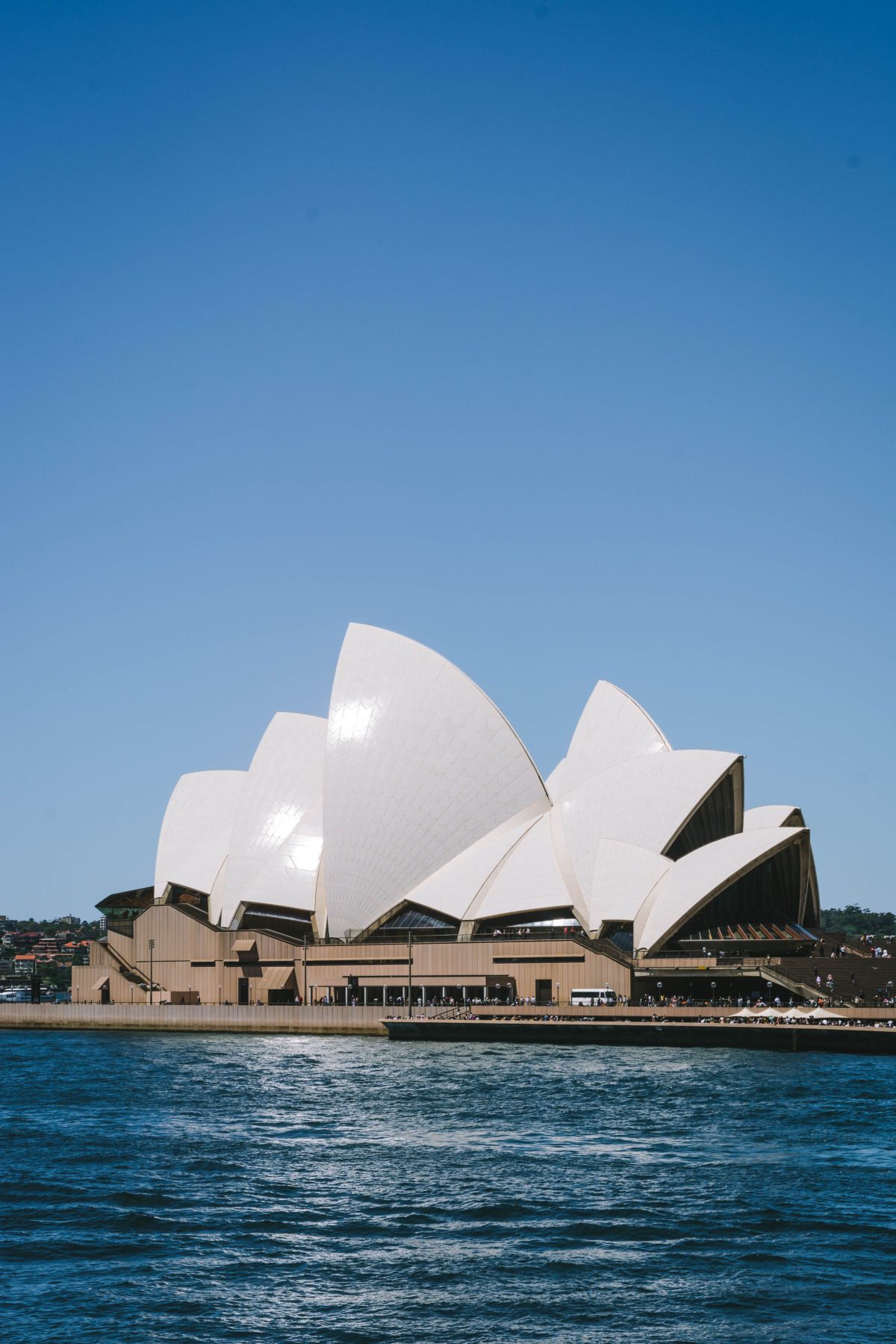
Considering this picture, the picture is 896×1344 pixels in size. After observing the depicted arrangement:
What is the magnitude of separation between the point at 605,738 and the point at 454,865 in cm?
1160

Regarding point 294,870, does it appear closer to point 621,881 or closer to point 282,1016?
point 282,1016

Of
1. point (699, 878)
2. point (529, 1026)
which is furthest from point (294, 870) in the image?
point (699, 878)

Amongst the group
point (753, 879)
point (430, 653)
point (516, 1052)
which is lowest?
point (516, 1052)

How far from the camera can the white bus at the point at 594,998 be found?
5891cm

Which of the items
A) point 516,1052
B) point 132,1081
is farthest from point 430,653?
point 132,1081

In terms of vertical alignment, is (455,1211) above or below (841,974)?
below

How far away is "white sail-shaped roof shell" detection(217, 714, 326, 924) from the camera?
244 feet

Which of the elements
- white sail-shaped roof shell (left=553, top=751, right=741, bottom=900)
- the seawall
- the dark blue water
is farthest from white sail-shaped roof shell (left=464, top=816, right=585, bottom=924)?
the dark blue water

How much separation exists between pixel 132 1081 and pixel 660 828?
1110 inches

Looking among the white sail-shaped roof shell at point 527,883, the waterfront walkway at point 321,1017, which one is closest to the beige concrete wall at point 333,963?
the white sail-shaped roof shell at point 527,883

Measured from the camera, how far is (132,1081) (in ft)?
140

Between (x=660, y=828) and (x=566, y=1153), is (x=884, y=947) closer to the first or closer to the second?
(x=660, y=828)

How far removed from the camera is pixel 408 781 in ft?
223

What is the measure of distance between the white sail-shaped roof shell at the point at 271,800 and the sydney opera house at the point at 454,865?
104 millimetres
